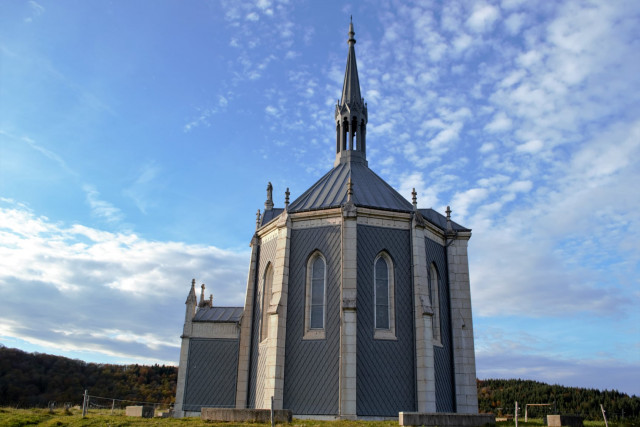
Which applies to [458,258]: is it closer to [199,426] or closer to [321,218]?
[321,218]

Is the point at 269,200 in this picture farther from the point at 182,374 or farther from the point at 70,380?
the point at 70,380

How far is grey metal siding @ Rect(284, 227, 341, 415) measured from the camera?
902 inches

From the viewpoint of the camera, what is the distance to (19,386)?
6244cm

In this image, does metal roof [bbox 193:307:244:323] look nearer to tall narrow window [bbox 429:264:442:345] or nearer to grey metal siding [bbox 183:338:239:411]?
grey metal siding [bbox 183:338:239:411]

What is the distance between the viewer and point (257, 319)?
27734 millimetres

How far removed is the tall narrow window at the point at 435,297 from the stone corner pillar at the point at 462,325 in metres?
1.17

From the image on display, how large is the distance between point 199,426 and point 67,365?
66390mm

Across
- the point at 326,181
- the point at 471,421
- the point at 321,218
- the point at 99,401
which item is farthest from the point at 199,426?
the point at 99,401

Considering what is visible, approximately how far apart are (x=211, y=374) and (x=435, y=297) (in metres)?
13.4

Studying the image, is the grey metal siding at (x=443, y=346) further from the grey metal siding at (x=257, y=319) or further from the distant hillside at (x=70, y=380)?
the distant hillside at (x=70, y=380)

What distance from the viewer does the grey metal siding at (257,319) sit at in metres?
26.1

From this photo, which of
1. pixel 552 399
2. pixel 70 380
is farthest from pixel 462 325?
pixel 70 380

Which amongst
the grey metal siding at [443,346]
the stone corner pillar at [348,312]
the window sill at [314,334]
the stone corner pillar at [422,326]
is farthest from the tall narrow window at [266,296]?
the grey metal siding at [443,346]

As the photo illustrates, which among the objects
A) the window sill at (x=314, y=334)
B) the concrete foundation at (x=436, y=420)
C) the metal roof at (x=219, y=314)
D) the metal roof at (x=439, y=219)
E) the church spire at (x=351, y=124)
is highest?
the church spire at (x=351, y=124)
